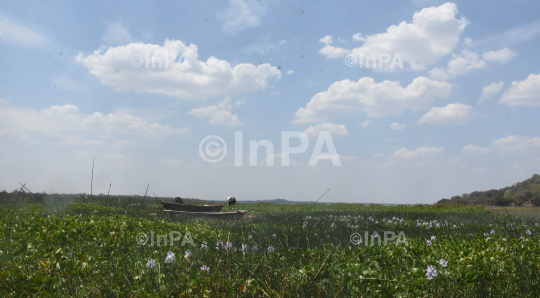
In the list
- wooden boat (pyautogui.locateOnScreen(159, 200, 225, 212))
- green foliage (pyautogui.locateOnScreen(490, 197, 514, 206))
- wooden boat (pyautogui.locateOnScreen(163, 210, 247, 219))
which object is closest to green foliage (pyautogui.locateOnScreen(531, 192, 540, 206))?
green foliage (pyautogui.locateOnScreen(490, 197, 514, 206))

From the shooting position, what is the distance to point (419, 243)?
15.8ft

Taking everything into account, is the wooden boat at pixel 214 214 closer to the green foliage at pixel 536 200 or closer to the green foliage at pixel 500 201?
the green foliage at pixel 536 200

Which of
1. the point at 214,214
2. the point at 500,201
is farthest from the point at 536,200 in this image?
the point at 214,214

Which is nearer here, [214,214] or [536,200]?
[214,214]

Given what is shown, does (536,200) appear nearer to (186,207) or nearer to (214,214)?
(214,214)

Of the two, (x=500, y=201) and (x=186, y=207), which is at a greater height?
(x=186, y=207)

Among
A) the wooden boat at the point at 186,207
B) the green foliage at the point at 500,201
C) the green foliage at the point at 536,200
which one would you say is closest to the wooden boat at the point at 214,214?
the wooden boat at the point at 186,207

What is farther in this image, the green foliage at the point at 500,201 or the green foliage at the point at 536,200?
the green foliage at the point at 500,201

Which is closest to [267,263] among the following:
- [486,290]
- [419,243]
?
[486,290]

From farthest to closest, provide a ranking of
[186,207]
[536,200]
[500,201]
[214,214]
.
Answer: [500,201], [536,200], [186,207], [214,214]

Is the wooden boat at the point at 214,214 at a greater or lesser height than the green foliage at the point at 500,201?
greater

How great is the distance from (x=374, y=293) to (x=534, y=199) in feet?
145

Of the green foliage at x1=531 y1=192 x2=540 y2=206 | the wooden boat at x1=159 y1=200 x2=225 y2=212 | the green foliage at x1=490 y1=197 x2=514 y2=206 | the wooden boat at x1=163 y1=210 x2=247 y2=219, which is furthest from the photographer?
the green foliage at x1=490 y1=197 x2=514 y2=206

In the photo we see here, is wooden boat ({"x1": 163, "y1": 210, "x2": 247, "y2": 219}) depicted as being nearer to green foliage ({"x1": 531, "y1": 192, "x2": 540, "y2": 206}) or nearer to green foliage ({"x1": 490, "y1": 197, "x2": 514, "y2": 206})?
green foliage ({"x1": 531, "y1": 192, "x2": 540, "y2": 206})
